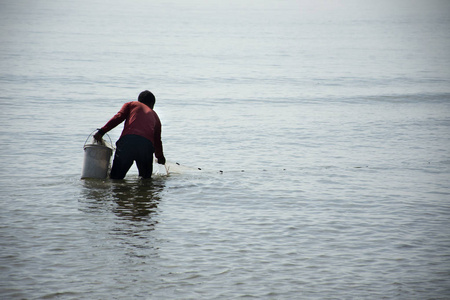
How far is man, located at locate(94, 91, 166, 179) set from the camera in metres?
8.84

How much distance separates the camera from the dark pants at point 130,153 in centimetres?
884

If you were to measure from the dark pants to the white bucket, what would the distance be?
156 millimetres

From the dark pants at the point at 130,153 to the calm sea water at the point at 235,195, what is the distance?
252mm

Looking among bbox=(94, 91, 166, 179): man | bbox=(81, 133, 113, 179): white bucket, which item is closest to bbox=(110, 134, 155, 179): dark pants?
bbox=(94, 91, 166, 179): man

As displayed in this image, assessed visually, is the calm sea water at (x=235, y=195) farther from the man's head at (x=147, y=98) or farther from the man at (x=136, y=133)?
→ the man's head at (x=147, y=98)

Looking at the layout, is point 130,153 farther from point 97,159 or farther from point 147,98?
point 147,98

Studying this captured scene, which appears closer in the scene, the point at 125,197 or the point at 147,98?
the point at 125,197

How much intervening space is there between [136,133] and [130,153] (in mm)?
286

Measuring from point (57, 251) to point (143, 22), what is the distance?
76.6 meters

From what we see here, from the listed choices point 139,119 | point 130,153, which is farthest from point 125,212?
point 139,119

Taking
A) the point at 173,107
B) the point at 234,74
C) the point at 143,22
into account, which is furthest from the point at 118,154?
the point at 143,22

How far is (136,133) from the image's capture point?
887 centimetres

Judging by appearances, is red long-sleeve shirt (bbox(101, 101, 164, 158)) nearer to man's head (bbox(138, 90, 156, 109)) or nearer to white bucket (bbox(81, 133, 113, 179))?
man's head (bbox(138, 90, 156, 109))

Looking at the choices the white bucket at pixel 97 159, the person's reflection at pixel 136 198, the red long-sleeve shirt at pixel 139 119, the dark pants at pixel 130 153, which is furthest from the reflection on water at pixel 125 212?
the red long-sleeve shirt at pixel 139 119
